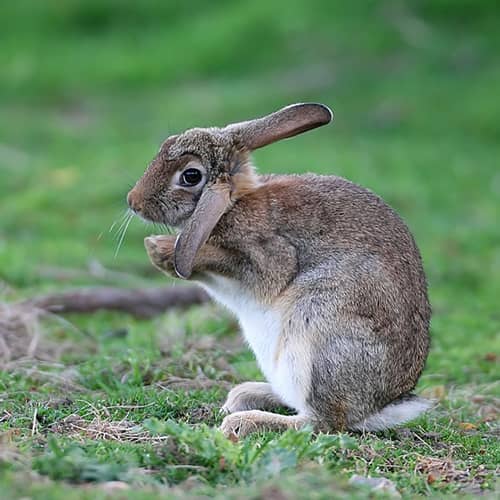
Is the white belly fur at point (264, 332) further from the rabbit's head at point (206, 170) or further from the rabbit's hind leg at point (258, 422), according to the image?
the rabbit's head at point (206, 170)

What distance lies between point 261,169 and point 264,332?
846 cm

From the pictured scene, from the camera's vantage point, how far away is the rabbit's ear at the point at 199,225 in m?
6.02

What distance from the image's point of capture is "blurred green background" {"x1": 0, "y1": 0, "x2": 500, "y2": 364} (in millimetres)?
12555

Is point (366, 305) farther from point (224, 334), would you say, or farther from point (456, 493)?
point (224, 334)

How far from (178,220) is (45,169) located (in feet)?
30.0

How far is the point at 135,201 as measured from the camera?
630cm

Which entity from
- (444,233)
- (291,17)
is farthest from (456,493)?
(291,17)

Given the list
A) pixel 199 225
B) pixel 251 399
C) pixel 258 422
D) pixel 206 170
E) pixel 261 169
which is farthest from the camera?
pixel 261 169

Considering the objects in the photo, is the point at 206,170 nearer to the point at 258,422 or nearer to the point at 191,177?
the point at 191,177

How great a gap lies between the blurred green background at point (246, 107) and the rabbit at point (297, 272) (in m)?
4.28

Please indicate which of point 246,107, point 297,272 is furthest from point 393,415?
point 246,107

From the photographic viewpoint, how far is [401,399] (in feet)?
Result: 20.4

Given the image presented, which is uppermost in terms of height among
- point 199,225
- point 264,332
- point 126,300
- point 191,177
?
point 191,177

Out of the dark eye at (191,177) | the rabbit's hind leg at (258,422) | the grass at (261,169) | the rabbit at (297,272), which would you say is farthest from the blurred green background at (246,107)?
the rabbit's hind leg at (258,422)
